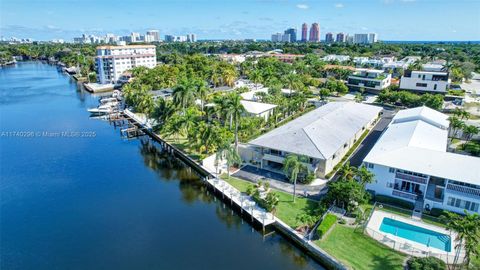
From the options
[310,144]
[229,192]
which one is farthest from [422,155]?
[229,192]

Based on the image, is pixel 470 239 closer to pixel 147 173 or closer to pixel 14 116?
pixel 147 173

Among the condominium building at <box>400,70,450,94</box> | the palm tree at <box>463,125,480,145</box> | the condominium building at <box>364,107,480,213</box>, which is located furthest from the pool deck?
the condominium building at <box>400,70,450,94</box>

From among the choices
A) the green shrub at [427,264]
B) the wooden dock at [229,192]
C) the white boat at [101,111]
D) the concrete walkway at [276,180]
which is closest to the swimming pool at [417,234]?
Answer: the green shrub at [427,264]

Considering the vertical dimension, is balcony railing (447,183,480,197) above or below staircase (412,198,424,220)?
above

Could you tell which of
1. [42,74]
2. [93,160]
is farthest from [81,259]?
[42,74]

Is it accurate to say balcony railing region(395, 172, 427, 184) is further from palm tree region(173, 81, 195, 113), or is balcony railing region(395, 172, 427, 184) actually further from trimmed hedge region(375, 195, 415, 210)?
palm tree region(173, 81, 195, 113)
